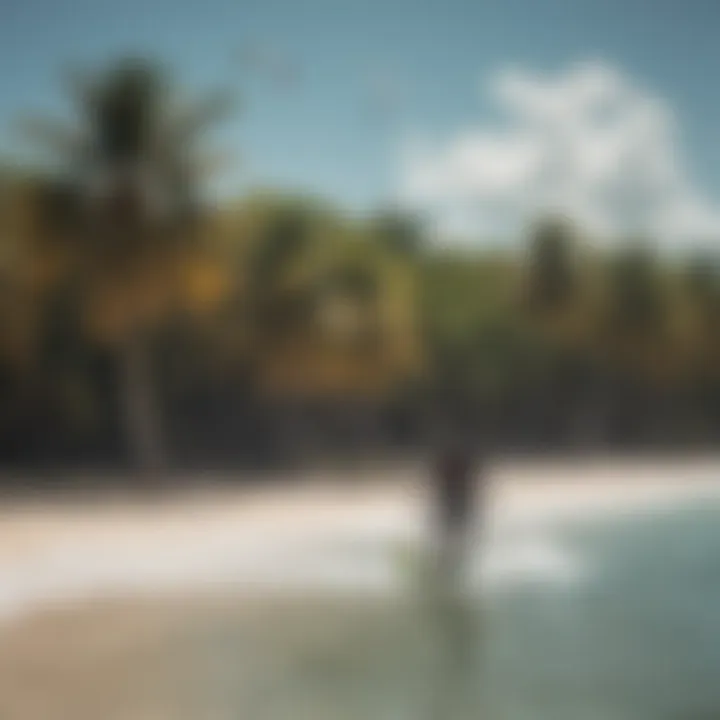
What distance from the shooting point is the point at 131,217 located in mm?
2258

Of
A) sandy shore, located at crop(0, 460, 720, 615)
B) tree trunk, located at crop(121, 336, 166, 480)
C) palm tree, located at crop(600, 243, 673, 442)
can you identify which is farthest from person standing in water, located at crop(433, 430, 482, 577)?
tree trunk, located at crop(121, 336, 166, 480)

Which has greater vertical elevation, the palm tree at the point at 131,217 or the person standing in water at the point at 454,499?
the palm tree at the point at 131,217

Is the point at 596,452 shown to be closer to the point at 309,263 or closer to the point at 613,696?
the point at 613,696

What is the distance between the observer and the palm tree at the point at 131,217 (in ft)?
7.30

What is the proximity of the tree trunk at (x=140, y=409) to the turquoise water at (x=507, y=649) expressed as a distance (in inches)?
15.5

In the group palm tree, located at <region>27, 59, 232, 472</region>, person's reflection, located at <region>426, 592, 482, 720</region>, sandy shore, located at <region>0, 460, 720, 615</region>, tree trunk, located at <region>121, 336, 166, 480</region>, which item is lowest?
person's reflection, located at <region>426, 592, 482, 720</region>

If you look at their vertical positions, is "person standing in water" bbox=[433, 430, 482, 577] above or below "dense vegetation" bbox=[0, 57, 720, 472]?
below

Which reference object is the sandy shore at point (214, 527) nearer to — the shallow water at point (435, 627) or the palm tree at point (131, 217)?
the shallow water at point (435, 627)

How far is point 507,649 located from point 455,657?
0.11 meters

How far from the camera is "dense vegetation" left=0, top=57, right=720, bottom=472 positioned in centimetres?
223

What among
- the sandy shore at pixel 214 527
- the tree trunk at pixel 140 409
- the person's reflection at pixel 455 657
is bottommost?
the person's reflection at pixel 455 657

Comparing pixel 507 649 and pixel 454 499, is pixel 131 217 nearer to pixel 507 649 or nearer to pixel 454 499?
pixel 454 499

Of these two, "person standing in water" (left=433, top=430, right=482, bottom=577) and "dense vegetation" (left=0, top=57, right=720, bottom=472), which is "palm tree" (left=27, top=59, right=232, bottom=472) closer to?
"dense vegetation" (left=0, top=57, right=720, bottom=472)

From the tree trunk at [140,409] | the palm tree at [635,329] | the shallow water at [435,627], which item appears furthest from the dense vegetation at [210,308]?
the shallow water at [435,627]
